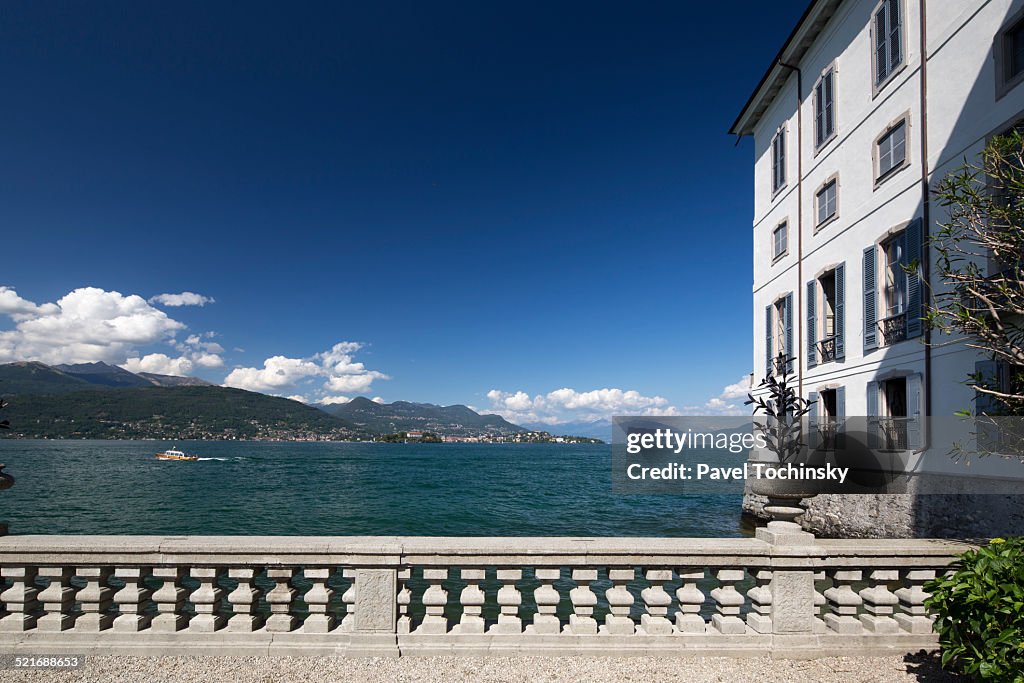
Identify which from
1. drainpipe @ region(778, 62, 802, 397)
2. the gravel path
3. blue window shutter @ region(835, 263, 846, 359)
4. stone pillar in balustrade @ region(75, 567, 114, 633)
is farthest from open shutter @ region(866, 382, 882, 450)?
stone pillar in balustrade @ region(75, 567, 114, 633)

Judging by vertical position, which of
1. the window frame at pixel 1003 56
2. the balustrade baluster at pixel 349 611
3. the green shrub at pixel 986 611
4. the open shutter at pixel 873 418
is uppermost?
the window frame at pixel 1003 56

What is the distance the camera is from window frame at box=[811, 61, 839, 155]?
17969 millimetres

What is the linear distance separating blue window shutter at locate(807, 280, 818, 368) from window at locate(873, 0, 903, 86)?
615 cm

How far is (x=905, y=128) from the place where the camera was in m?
14.7

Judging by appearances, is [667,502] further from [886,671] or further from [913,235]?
[886,671]

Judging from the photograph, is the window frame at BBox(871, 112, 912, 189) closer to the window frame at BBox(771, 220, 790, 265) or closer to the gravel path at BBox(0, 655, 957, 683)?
the window frame at BBox(771, 220, 790, 265)

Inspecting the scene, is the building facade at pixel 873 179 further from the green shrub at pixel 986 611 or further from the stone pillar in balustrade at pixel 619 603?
the stone pillar in balustrade at pixel 619 603

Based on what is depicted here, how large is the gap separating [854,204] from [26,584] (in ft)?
63.6

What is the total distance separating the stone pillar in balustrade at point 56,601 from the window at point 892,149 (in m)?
18.0

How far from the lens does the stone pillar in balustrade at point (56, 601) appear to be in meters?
4.57

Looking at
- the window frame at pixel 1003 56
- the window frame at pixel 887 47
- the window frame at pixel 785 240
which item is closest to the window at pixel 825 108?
the window frame at pixel 887 47

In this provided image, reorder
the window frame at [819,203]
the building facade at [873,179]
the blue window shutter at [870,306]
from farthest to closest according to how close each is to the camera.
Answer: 1. the window frame at [819,203]
2. the blue window shutter at [870,306]
3. the building facade at [873,179]

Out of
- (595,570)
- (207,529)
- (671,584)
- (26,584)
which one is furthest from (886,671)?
(207,529)

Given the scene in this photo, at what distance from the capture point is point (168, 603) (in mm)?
4680
